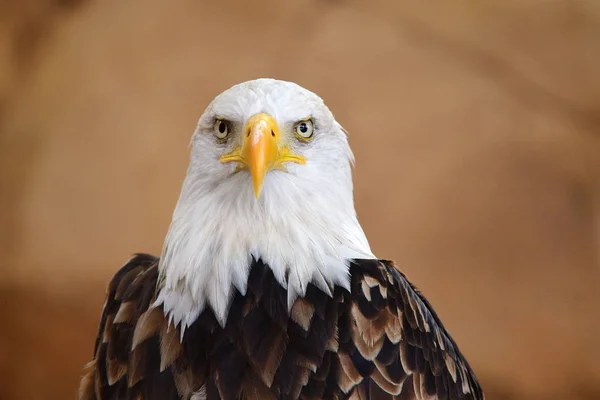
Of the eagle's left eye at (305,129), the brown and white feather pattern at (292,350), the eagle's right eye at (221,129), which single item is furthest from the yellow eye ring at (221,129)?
the brown and white feather pattern at (292,350)

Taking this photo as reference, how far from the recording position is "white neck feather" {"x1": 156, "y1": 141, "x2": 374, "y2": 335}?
4.73 feet

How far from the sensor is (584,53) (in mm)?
2891

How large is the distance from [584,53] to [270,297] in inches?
79.0

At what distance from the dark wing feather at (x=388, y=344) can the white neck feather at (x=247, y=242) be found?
0.18 feet

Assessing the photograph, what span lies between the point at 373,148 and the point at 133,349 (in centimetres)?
162

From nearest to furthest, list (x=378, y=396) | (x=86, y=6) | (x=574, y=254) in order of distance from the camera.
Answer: (x=378, y=396) < (x=574, y=254) < (x=86, y=6)

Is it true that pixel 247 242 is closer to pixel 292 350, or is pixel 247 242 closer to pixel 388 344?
pixel 292 350

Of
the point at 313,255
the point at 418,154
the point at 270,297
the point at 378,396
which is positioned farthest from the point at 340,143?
the point at 418,154

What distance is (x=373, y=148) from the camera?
2.89 m

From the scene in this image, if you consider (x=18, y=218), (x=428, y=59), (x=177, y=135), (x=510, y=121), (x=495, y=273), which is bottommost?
(x=18, y=218)

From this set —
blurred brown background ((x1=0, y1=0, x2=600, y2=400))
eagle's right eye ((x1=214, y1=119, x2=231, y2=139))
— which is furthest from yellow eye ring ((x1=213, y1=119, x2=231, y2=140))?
blurred brown background ((x1=0, y1=0, x2=600, y2=400))

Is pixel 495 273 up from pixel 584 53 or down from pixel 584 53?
down

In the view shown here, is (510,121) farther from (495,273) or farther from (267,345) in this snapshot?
(267,345)

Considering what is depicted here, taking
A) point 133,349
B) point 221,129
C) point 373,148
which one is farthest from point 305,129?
point 373,148
